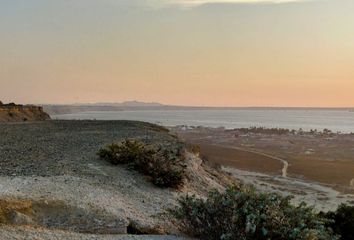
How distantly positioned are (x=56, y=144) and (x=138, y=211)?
8840 mm

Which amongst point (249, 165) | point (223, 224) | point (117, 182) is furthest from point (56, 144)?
point (249, 165)

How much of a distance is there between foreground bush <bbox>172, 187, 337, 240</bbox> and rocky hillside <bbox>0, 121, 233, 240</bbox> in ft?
1.85

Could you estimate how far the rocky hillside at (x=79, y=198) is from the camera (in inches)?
317

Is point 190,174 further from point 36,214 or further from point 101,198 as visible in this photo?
point 36,214

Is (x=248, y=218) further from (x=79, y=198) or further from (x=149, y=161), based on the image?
(x=149, y=161)

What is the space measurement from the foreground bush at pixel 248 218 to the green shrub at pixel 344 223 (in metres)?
3.14

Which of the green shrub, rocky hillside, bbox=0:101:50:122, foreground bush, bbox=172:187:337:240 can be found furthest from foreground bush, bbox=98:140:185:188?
rocky hillside, bbox=0:101:50:122

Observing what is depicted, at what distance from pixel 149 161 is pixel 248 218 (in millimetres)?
5984

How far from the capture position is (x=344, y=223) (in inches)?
452

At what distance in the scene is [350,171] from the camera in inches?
1247

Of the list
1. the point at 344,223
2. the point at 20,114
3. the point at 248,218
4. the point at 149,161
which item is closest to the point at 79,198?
the point at 248,218

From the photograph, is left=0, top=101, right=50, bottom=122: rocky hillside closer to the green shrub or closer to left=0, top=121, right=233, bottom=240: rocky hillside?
left=0, top=121, right=233, bottom=240: rocky hillside

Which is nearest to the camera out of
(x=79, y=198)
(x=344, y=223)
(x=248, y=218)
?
(x=248, y=218)

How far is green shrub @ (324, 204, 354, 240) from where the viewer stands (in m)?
11.2
